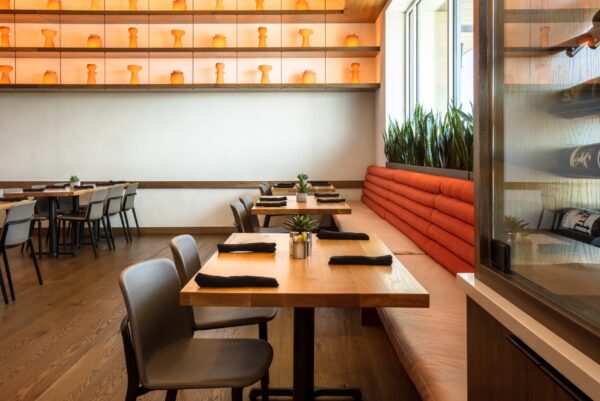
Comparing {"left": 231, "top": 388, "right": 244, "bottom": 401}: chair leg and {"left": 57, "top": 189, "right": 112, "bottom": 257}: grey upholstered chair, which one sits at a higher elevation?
{"left": 57, "top": 189, "right": 112, "bottom": 257}: grey upholstered chair

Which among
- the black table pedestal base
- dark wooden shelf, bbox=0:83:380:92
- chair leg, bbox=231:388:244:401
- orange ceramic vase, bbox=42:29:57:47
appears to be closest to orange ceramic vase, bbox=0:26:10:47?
orange ceramic vase, bbox=42:29:57:47

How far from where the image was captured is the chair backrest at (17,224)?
13.6 feet

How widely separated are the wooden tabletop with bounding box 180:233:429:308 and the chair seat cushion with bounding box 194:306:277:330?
0.28 meters

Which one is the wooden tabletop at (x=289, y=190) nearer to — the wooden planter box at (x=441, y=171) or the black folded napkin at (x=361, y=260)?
the wooden planter box at (x=441, y=171)

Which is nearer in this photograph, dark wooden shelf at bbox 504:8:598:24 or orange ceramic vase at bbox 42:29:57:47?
dark wooden shelf at bbox 504:8:598:24

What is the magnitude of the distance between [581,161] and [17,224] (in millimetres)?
4369

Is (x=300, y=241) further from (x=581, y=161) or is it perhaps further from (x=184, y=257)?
(x=581, y=161)

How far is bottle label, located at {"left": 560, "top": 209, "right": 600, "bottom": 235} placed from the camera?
3.00 feet

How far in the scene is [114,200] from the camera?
6574mm

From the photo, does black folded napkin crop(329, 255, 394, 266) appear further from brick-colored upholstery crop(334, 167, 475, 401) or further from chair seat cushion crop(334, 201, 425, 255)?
chair seat cushion crop(334, 201, 425, 255)

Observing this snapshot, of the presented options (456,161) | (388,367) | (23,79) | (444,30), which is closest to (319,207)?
(456,161)

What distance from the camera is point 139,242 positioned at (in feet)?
23.2

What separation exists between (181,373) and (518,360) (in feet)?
3.37

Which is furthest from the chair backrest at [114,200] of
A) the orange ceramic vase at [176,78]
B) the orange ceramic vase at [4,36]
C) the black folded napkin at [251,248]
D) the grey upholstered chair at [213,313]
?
the black folded napkin at [251,248]
